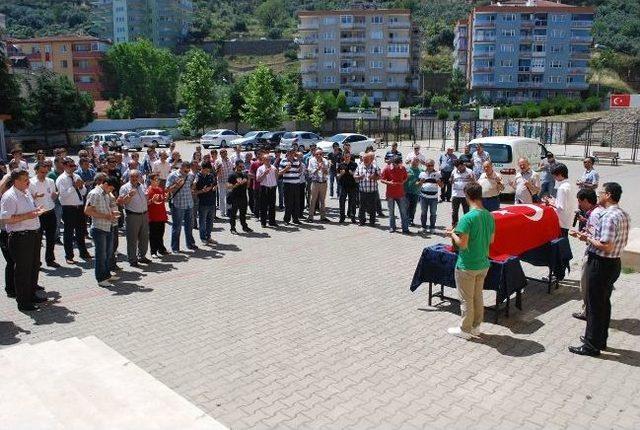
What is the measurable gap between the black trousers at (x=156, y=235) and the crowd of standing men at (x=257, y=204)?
0.02 meters

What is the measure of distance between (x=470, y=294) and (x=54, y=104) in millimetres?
52815

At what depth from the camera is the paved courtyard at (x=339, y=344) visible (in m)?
5.65

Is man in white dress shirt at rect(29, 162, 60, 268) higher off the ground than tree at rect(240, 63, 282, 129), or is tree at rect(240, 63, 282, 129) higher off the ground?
tree at rect(240, 63, 282, 129)

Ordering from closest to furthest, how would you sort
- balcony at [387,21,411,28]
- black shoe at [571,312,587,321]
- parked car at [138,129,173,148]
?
black shoe at [571,312,587,321], parked car at [138,129,173,148], balcony at [387,21,411,28]

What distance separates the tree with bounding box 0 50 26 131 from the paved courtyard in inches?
1576

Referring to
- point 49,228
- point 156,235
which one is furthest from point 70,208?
point 156,235

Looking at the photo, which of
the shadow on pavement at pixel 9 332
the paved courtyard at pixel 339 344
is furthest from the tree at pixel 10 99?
the shadow on pavement at pixel 9 332

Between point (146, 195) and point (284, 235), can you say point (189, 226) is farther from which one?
point (284, 235)

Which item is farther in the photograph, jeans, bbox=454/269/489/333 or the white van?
the white van

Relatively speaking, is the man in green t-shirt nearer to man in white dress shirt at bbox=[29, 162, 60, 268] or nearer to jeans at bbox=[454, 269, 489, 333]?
jeans at bbox=[454, 269, 489, 333]

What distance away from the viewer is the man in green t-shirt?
22.8 ft

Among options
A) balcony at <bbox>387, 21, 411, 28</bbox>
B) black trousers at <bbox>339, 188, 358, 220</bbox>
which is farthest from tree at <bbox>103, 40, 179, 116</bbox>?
black trousers at <bbox>339, 188, 358, 220</bbox>

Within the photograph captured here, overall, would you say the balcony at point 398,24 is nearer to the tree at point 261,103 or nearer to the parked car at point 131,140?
the tree at point 261,103

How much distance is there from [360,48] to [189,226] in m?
96.2
